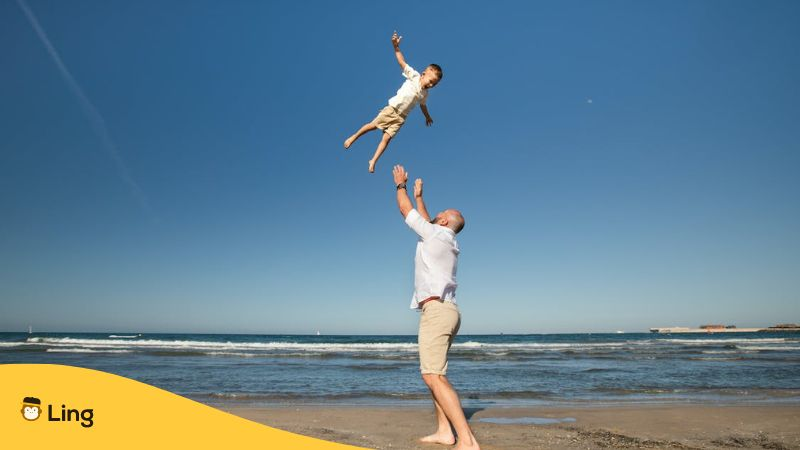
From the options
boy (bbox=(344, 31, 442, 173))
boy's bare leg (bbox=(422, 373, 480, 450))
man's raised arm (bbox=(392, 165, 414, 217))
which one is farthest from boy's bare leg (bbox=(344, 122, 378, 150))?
boy's bare leg (bbox=(422, 373, 480, 450))

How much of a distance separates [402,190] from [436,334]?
1.30 meters

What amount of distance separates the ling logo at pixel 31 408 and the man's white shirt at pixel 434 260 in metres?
2.78

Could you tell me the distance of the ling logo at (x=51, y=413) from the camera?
3.39m

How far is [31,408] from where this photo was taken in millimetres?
3412

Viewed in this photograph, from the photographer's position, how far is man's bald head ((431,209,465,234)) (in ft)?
15.9

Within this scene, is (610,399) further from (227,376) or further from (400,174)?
(227,376)

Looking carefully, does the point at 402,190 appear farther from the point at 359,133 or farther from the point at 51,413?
the point at 51,413

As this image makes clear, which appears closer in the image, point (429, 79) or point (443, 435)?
point (443, 435)

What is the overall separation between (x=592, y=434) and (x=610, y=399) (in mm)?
4388

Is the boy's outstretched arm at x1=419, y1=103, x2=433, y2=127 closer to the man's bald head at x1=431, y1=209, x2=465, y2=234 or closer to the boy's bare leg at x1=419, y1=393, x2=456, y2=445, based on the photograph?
the man's bald head at x1=431, y1=209, x2=465, y2=234

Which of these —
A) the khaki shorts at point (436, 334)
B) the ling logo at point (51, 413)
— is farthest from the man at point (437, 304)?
the ling logo at point (51, 413)

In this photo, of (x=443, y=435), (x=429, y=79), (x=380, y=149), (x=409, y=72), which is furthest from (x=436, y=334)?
(x=409, y=72)

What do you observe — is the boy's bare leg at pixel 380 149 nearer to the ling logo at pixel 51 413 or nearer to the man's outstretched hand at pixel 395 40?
the man's outstretched hand at pixel 395 40

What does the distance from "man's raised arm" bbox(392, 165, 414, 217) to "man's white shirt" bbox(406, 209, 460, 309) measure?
0.33ft
